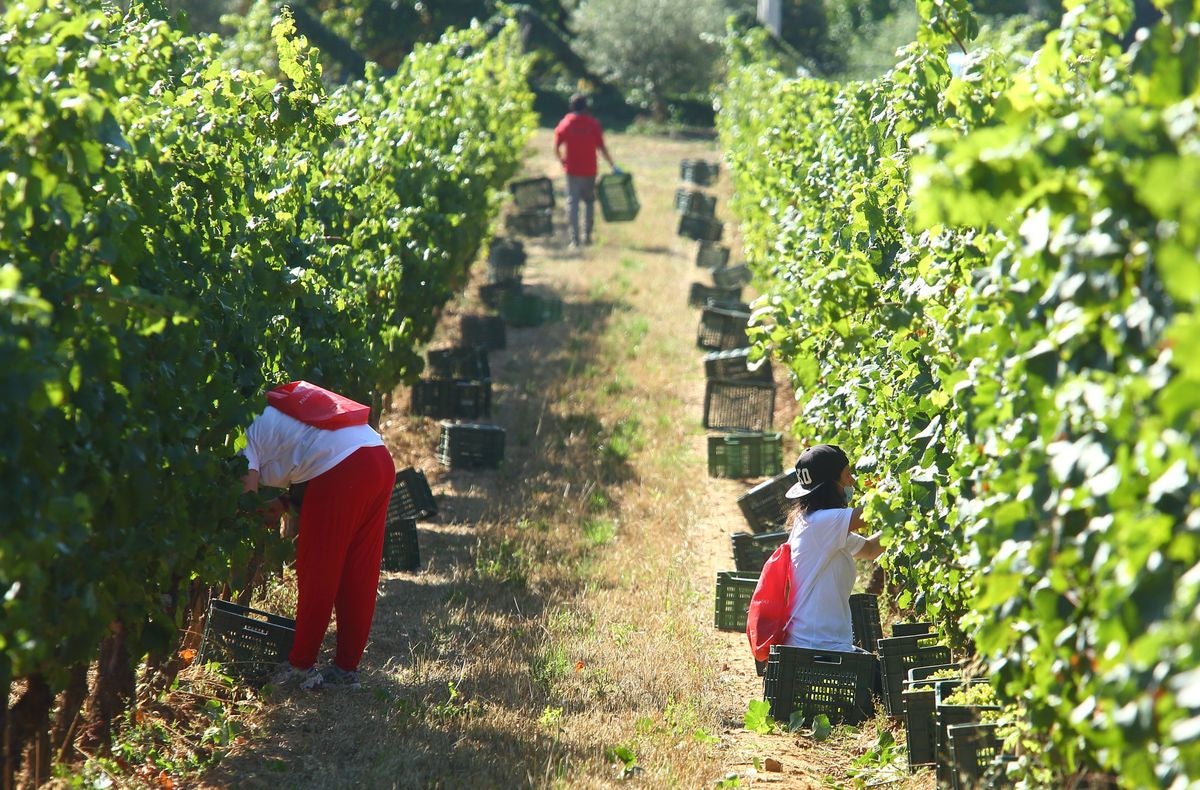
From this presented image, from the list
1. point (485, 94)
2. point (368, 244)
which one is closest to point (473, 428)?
point (368, 244)

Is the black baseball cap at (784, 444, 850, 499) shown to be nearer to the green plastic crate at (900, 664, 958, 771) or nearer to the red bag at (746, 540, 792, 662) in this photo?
the red bag at (746, 540, 792, 662)

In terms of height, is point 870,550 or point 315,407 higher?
point 315,407

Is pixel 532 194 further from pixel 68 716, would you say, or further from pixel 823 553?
pixel 68 716

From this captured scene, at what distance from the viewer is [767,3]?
97.6 feet

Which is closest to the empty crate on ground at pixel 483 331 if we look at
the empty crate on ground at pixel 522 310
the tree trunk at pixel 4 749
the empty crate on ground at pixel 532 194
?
the empty crate on ground at pixel 522 310

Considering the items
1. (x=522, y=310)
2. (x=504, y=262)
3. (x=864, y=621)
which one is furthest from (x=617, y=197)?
(x=864, y=621)

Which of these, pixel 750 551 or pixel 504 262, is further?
pixel 504 262

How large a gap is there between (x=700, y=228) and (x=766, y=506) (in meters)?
10.9

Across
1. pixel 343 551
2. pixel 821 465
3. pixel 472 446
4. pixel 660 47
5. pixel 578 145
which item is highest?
pixel 660 47

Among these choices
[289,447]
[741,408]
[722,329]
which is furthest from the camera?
[722,329]

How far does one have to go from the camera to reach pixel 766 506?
24.6 ft

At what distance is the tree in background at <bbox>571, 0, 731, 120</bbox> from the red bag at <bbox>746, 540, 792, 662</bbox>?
30.0 m

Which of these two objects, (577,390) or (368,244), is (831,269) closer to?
(368,244)

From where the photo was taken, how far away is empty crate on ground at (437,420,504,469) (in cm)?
888
